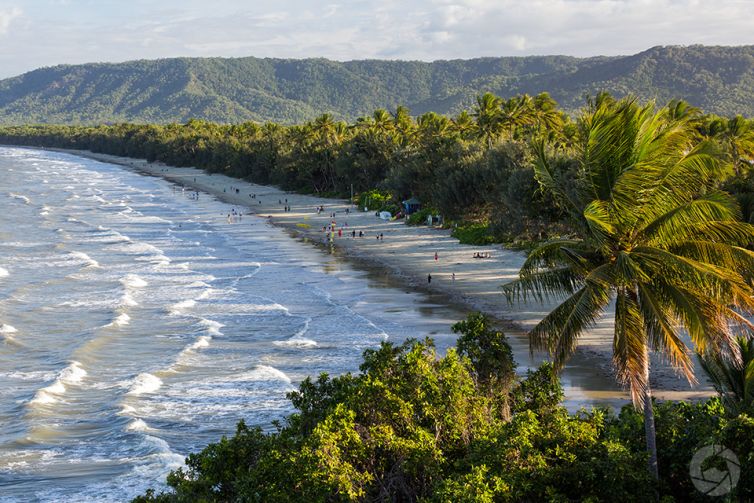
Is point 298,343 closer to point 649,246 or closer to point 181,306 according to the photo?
point 181,306

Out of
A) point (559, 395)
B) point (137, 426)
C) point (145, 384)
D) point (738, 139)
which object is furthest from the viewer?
point (738, 139)

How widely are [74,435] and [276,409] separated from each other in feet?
19.3

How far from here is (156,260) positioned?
167 ft

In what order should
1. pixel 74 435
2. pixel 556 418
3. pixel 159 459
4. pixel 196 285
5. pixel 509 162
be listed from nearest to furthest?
pixel 556 418
pixel 159 459
pixel 74 435
pixel 196 285
pixel 509 162

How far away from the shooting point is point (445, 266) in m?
43.6

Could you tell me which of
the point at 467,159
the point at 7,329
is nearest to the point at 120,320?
the point at 7,329

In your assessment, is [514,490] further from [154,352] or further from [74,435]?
[154,352]

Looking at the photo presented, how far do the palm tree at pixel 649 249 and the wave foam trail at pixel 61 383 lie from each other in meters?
19.1

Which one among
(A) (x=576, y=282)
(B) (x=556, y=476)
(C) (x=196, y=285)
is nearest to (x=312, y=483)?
Answer: (B) (x=556, y=476)

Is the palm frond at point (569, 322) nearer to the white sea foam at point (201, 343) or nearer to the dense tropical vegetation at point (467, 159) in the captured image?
the dense tropical vegetation at point (467, 159)

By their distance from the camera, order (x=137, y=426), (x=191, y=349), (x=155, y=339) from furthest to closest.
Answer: (x=155, y=339), (x=191, y=349), (x=137, y=426)

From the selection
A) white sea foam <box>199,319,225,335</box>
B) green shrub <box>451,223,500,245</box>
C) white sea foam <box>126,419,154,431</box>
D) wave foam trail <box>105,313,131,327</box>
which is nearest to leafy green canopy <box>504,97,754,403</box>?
white sea foam <box>126,419,154,431</box>

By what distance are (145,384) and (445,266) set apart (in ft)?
68.7

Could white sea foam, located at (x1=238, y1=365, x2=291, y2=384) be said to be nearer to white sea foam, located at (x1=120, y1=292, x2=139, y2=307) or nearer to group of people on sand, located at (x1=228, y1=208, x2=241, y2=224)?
white sea foam, located at (x1=120, y1=292, x2=139, y2=307)
